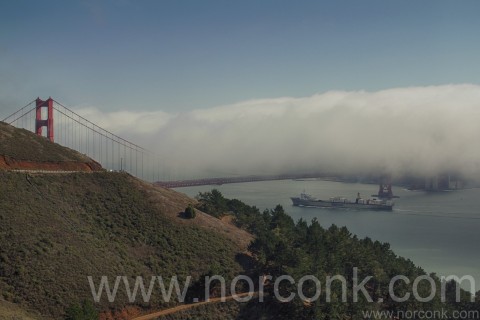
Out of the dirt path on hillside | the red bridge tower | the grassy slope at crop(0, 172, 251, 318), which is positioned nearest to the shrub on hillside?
the grassy slope at crop(0, 172, 251, 318)

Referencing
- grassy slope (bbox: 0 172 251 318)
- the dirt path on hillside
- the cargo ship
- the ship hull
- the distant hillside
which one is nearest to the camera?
grassy slope (bbox: 0 172 251 318)

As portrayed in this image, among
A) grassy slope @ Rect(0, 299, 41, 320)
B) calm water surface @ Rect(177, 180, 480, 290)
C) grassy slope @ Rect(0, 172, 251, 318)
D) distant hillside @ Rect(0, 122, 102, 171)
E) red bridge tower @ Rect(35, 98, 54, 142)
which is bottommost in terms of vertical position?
calm water surface @ Rect(177, 180, 480, 290)

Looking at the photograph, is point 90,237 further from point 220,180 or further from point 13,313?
point 220,180

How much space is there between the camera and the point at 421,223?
182ft

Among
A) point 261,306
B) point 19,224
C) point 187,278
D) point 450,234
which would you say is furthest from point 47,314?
point 450,234

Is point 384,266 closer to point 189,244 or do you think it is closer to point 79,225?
point 189,244

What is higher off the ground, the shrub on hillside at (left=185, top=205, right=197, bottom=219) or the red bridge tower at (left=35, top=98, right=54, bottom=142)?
the red bridge tower at (left=35, top=98, right=54, bottom=142)

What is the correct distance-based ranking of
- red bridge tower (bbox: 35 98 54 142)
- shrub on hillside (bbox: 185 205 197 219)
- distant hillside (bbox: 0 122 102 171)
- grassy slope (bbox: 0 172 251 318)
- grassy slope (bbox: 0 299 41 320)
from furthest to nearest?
red bridge tower (bbox: 35 98 54 142)
shrub on hillside (bbox: 185 205 197 219)
distant hillside (bbox: 0 122 102 171)
grassy slope (bbox: 0 172 251 318)
grassy slope (bbox: 0 299 41 320)

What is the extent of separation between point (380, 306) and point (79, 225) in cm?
1209

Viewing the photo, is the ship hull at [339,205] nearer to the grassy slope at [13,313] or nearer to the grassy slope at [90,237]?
the grassy slope at [90,237]

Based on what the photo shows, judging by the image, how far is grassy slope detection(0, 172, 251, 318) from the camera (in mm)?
15312

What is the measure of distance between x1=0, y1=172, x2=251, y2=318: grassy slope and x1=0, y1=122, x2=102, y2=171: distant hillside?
0.94 m

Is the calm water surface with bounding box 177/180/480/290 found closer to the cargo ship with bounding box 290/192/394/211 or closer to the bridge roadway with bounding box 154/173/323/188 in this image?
the cargo ship with bounding box 290/192/394/211

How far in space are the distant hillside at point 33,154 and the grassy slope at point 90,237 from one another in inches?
37.0
